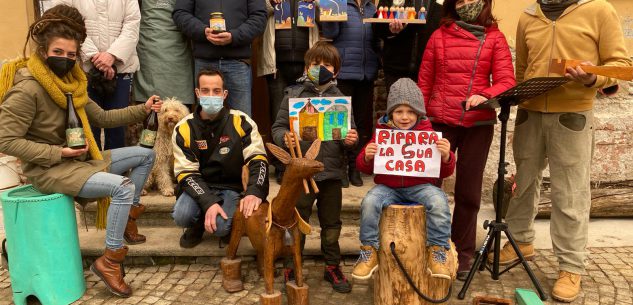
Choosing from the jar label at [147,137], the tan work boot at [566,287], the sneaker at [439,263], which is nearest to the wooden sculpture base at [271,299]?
the sneaker at [439,263]

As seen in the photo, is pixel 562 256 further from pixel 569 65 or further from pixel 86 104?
pixel 86 104

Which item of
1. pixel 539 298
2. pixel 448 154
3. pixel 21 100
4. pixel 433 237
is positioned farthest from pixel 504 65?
pixel 21 100

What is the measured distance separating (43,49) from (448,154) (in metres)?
3.00

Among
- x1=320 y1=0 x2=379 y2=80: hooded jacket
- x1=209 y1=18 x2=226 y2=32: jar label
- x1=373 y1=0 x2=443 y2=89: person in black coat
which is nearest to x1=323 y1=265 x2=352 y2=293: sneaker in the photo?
x1=320 y1=0 x2=379 y2=80: hooded jacket

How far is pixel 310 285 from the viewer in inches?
161

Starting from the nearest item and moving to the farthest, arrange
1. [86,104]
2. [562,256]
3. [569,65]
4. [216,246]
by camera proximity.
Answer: [569,65], [562,256], [86,104], [216,246]

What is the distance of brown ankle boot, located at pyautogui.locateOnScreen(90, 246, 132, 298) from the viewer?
12.6 feet

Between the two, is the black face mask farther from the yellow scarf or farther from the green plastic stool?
the green plastic stool

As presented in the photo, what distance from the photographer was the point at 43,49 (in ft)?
12.1

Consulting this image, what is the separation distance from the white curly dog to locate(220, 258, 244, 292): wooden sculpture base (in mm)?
1573

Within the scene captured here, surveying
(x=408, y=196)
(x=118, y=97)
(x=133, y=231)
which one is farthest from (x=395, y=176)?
(x=118, y=97)

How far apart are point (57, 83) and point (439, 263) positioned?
3027 millimetres

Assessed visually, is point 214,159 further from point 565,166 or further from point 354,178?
point 565,166

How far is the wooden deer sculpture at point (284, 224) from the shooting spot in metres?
3.32
